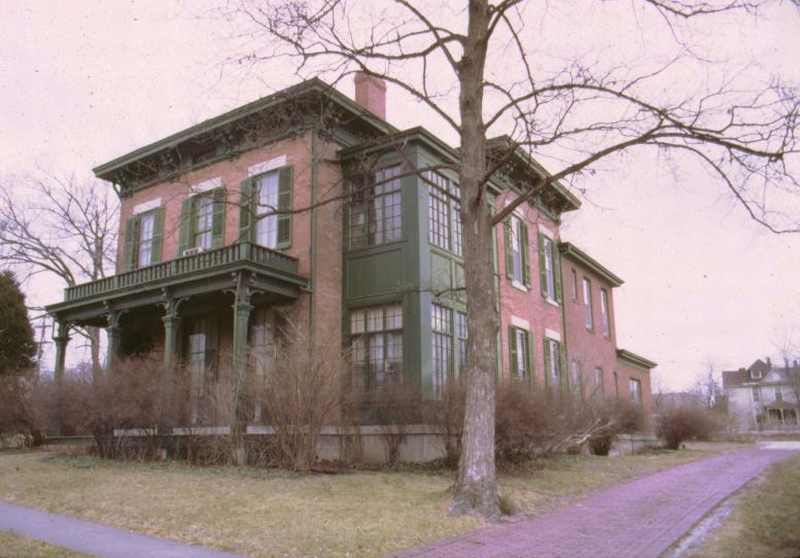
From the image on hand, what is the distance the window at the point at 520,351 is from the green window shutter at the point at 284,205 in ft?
25.7

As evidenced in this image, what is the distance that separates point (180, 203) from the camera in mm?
21219

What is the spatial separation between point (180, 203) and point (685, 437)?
75.7ft

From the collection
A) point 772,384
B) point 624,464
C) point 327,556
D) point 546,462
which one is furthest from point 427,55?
point 772,384

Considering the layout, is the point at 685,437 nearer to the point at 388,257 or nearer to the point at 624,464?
the point at 624,464

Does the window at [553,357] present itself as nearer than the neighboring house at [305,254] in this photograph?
No

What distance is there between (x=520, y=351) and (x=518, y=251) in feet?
11.7

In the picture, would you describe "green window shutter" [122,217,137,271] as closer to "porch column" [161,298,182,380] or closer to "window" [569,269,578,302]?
"porch column" [161,298,182,380]

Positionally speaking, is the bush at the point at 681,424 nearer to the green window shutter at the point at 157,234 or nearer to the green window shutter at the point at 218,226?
the green window shutter at the point at 218,226

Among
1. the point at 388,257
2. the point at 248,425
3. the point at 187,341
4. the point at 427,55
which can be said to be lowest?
the point at 248,425

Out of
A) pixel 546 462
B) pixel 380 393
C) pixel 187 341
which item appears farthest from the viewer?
pixel 187 341

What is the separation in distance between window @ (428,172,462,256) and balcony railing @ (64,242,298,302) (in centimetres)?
372

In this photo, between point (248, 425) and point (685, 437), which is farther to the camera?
point (685, 437)

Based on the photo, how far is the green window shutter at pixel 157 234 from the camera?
21.5 metres

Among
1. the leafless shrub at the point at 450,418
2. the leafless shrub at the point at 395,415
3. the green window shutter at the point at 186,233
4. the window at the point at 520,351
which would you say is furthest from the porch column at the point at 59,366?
the window at the point at 520,351
